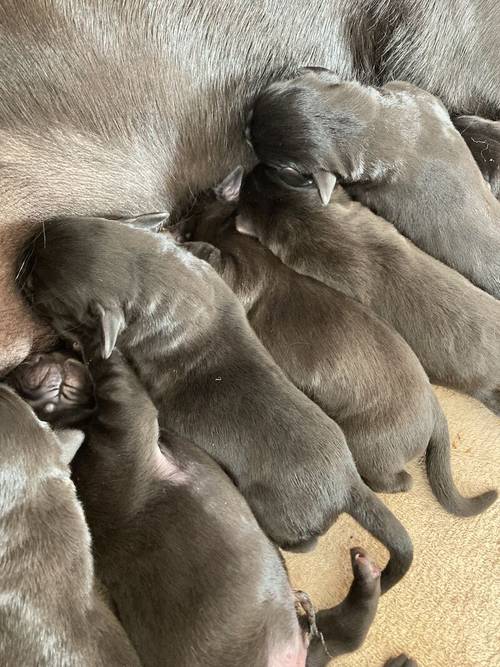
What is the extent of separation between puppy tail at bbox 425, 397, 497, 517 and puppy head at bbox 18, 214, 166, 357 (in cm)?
61

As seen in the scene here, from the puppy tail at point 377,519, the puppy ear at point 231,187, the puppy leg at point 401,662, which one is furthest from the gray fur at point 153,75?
the puppy leg at point 401,662

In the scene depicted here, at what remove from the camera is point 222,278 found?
1.49 meters

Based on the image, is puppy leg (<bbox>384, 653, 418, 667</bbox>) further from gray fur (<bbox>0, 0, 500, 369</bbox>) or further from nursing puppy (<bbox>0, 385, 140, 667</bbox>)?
gray fur (<bbox>0, 0, 500, 369</bbox>)

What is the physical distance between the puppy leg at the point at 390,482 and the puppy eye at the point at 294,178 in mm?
574

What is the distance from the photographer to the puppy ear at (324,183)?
5.06ft

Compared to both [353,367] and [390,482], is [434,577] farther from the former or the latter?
[353,367]

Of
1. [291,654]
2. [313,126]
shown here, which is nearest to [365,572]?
[291,654]

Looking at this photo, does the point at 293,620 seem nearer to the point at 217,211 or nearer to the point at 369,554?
the point at 369,554

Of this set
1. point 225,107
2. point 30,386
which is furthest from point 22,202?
point 225,107

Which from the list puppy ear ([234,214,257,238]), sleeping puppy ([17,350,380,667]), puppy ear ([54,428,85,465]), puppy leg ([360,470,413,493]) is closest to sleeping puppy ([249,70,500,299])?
puppy ear ([234,214,257,238])

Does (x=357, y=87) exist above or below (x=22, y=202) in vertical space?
above

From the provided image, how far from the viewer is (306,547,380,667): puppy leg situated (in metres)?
1.39

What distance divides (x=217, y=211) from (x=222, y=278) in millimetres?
216

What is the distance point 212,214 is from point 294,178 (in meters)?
0.18
